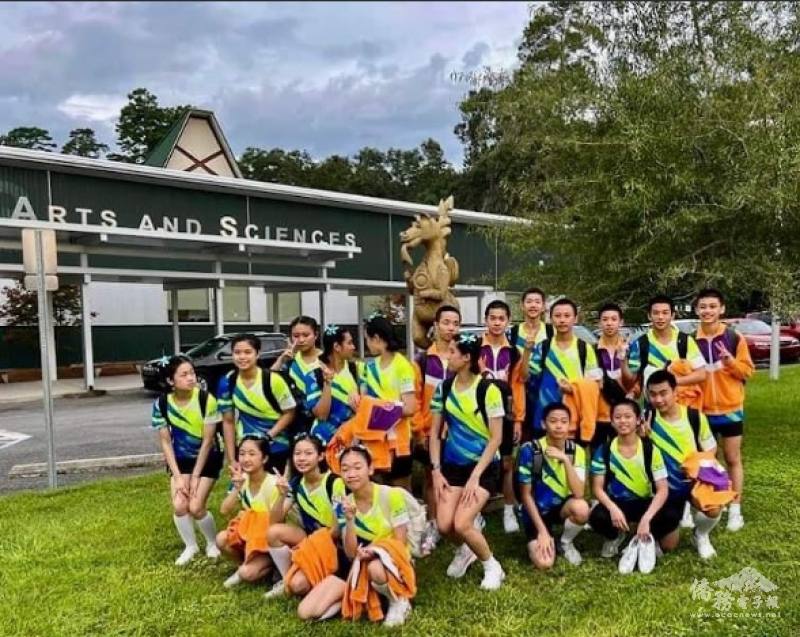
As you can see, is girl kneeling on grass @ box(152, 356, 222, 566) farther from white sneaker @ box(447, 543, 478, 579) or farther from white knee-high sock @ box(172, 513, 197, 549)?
white sneaker @ box(447, 543, 478, 579)

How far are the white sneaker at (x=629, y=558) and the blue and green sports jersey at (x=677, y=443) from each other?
41cm

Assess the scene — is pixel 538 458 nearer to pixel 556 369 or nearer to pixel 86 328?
pixel 556 369

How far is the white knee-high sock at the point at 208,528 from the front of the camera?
16.6 feet

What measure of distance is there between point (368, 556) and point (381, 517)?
0.79 ft

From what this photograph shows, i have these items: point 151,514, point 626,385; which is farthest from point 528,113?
point 151,514

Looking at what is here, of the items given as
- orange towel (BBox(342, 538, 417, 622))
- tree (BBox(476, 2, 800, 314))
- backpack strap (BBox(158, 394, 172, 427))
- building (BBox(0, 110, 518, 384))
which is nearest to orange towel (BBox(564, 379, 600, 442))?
orange towel (BBox(342, 538, 417, 622))

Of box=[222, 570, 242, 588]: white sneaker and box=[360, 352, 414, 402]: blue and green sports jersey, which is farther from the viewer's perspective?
box=[360, 352, 414, 402]: blue and green sports jersey

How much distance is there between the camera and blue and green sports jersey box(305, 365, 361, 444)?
193 inches

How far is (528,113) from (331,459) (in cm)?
535

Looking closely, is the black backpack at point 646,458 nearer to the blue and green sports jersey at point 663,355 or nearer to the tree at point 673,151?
the blue and green sports jersey at point 663,355

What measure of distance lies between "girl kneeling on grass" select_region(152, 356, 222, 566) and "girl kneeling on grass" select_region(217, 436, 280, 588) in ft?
1.38

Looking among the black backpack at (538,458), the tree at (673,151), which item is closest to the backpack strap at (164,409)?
the black backpack at (538,458)

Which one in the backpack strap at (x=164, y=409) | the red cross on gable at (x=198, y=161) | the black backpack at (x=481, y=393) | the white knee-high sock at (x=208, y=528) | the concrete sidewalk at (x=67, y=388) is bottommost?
the concrete sidewalk at (x=67, y=388)

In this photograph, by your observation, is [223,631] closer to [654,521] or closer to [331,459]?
[331,459]
